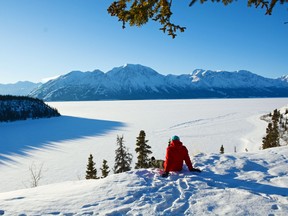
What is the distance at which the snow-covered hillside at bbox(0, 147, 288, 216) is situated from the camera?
23.1ft

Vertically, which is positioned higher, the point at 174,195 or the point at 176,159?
the point at 176,159

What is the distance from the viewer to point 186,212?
691 cm

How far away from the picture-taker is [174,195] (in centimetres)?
798

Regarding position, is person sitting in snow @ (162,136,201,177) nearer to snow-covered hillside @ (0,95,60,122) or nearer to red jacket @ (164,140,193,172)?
red jacket @ (164,140,193,172)

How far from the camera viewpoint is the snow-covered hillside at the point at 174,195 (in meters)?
7.03

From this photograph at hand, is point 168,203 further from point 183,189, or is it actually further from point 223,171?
point 223,171

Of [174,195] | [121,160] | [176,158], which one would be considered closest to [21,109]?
[121,160]

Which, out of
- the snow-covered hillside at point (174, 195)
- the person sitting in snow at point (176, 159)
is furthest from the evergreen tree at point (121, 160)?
the snow-covered hillside at point (174, 195)

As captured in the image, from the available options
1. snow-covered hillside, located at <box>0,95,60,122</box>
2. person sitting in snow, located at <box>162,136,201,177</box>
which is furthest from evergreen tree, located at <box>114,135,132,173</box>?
snow-covered hillside, located at <box>0,95,60,122</box>

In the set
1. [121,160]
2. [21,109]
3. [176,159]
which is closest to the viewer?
[176,159]

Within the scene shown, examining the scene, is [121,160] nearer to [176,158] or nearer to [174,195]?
[176,158]

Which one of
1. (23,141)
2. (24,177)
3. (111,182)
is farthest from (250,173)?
(23,141)

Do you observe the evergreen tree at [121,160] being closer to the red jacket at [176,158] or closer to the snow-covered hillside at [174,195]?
the red jacket at [176,158]

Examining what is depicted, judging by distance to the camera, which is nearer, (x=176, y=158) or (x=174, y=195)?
(x=174, y=195)
